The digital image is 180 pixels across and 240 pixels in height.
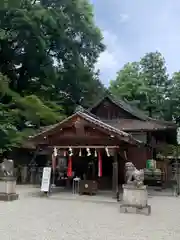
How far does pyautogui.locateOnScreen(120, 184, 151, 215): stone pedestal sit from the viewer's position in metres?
8.76

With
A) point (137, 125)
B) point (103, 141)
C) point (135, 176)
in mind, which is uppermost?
point (137, 125)

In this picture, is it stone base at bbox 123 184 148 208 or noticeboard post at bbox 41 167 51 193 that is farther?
noticeboard post at bbox 41 167 51 193

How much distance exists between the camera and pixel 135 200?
29.1 feet

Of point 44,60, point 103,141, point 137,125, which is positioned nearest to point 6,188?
point 103,141

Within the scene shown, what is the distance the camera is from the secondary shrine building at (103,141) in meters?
12.1

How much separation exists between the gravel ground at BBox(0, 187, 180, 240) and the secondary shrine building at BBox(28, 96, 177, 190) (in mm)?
2747

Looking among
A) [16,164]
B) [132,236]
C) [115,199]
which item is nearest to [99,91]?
[16,164]

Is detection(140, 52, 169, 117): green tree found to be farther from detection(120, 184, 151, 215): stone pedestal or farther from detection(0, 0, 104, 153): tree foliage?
detection(120, 184, 151, 215): stone pedestal

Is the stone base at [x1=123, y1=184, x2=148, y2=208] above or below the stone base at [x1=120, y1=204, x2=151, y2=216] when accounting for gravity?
above

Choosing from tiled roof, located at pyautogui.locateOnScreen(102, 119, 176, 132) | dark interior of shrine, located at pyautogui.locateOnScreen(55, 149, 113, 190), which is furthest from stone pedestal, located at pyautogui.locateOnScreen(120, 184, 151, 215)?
tiled roof, located at pyautogui.locateOnScreen(102, 119, 176, 132)

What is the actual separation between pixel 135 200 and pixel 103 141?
396 centimetres

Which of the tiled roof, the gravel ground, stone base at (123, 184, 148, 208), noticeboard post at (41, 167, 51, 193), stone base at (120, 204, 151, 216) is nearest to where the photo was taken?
the gravel ground

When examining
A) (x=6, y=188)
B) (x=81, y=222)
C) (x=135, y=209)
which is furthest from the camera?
(x=6, y=188)

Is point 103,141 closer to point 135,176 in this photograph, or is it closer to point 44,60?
point 135,176
